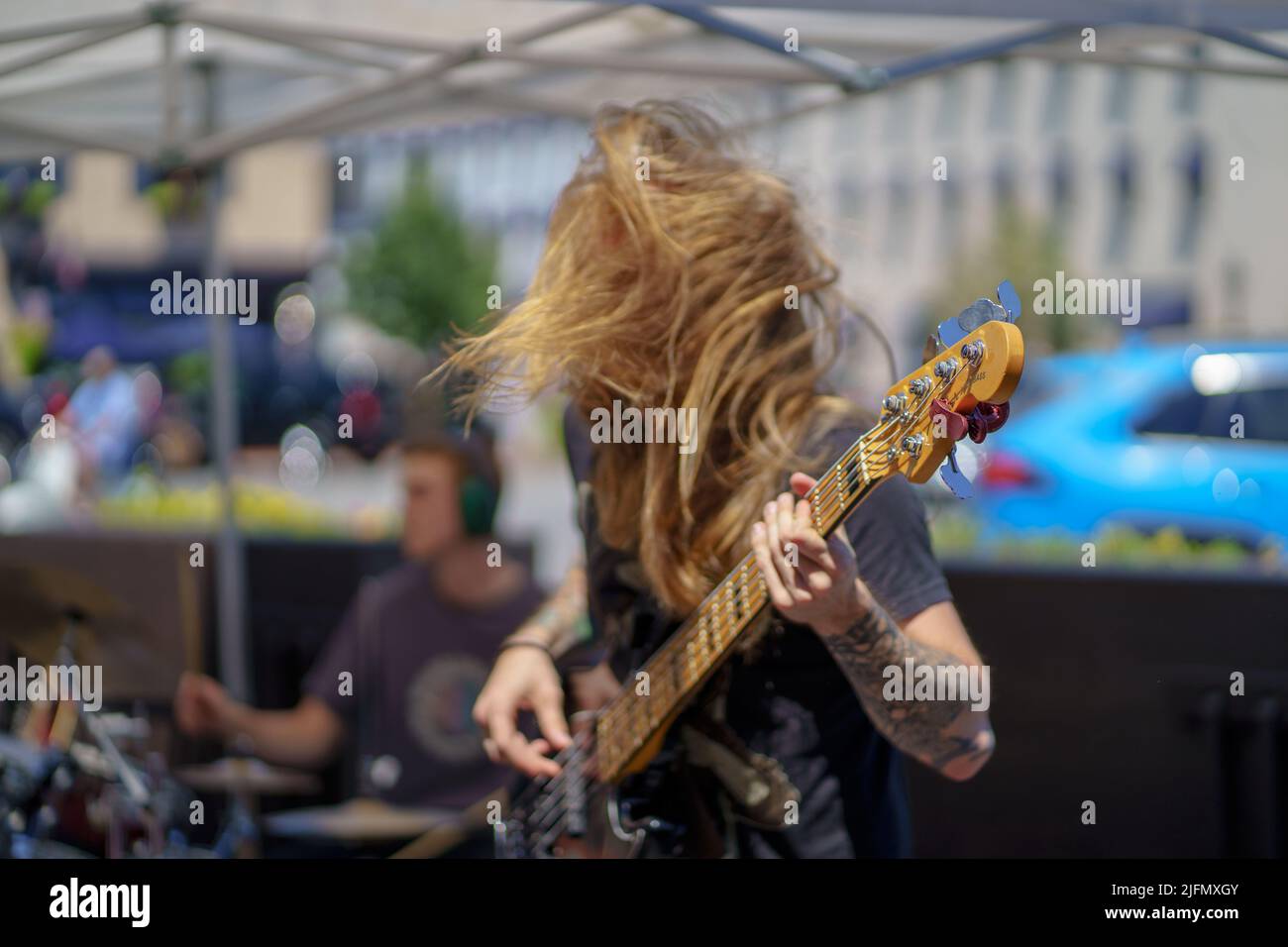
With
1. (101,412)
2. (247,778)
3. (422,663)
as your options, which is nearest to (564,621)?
(422,663)

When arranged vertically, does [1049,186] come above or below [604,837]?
above

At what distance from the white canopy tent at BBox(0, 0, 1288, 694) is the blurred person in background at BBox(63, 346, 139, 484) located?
493 centimetres

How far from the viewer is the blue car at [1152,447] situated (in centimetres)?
607

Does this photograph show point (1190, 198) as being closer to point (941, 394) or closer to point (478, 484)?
point (478, 484)

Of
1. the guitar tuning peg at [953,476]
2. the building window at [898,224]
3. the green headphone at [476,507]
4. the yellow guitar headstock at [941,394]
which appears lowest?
the green headphone at [476,507]

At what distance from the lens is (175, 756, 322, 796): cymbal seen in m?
3.78

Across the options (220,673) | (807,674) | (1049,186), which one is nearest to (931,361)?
(807,674)

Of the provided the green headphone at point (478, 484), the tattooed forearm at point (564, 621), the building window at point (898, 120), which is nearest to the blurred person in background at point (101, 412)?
the green headphone at point (478, 484)

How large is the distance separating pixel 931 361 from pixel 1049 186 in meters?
32.8

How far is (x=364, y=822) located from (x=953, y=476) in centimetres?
227

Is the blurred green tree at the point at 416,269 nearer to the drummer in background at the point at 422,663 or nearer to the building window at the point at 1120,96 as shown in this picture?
the building window at the point at 1120,96

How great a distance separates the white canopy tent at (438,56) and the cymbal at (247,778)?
38cm

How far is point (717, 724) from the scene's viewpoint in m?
2.11
